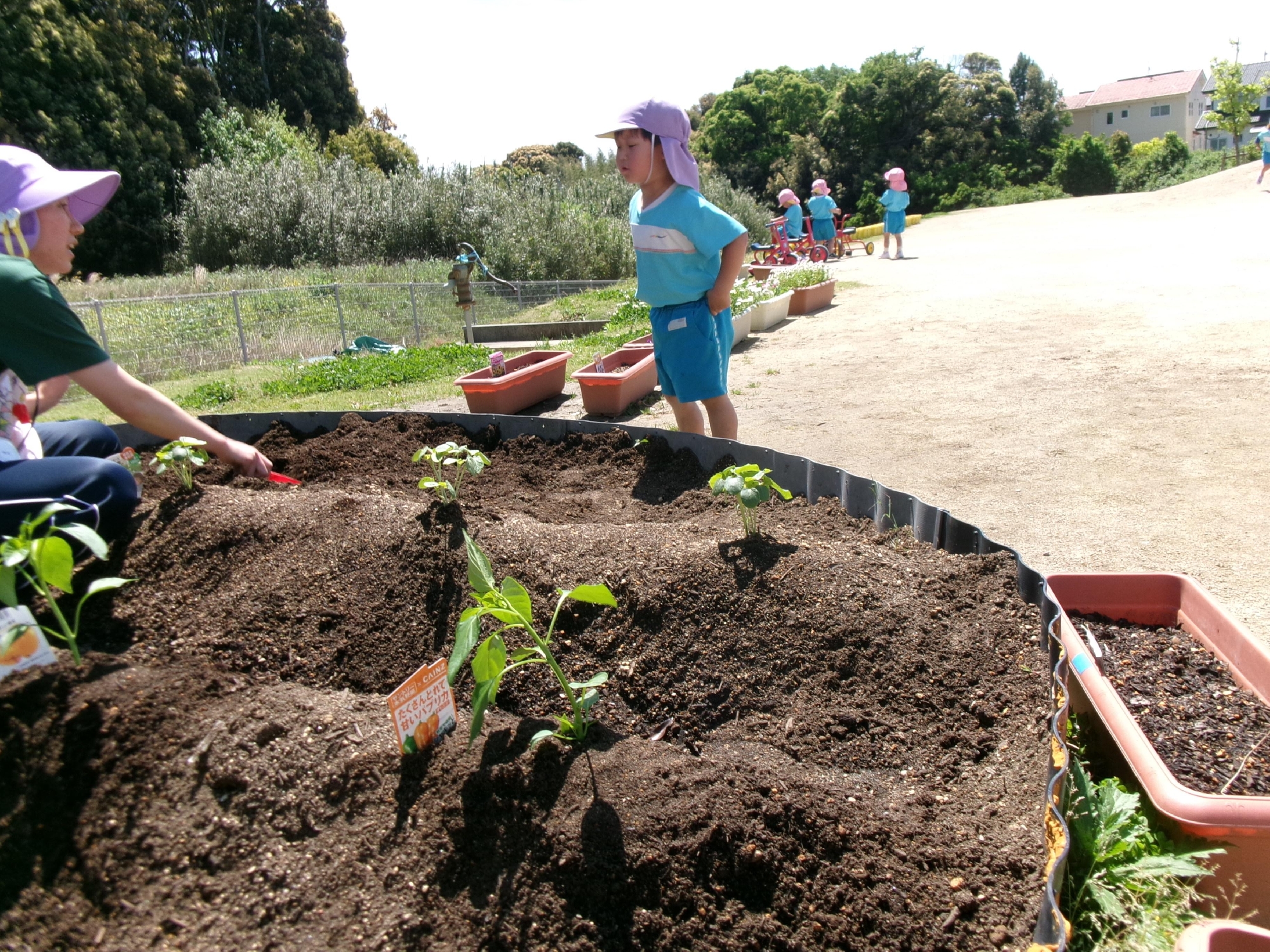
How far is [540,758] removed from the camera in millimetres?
1620

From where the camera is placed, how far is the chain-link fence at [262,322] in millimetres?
8023

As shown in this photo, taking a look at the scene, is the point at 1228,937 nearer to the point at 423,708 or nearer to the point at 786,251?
the point at 423,708

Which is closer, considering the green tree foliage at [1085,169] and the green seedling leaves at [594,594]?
the green seedling leaves at [594,594]

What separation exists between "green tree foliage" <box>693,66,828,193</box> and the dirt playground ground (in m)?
28.6

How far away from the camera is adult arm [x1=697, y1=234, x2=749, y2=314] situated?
10.8 feet

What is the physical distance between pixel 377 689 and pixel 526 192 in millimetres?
15328

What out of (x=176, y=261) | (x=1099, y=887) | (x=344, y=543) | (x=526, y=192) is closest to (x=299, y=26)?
(x=176, y=261)

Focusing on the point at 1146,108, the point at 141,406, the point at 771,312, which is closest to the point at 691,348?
the point at 141,406

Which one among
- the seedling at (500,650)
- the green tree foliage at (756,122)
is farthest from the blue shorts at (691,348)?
the green tree foliage at (756,122)

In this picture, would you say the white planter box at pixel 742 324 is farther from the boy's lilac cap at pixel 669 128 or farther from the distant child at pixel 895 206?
the distant child at pixel 895 206

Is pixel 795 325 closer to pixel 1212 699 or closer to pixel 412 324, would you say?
pixel 412 324

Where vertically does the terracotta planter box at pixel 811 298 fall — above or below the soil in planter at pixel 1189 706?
above

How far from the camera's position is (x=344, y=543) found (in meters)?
2.45

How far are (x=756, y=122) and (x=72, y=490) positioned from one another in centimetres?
4100
